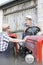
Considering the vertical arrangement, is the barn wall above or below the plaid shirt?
above

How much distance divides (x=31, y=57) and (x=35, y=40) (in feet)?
1.35

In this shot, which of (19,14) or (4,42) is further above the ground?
(19,14)

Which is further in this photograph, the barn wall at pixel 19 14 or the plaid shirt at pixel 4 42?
the barn wall at pixel 19 14

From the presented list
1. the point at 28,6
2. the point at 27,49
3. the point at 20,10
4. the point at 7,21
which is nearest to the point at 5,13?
the point at 7,21

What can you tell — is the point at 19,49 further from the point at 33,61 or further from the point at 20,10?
the point at 20,10

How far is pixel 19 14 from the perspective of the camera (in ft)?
44.3

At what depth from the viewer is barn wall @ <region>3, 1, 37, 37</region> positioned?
11.9 metres

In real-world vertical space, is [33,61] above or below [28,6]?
below

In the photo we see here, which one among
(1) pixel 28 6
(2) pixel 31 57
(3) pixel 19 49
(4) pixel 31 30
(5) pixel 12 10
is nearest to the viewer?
(2) pixel 31 57

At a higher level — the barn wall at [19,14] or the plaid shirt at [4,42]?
the barn wall at [19,14]

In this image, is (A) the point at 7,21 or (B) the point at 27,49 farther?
(A) the point at 7,21

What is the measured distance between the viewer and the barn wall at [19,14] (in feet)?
39.1

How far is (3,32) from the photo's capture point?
6773mm

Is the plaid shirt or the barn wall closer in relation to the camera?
the plaid shirt
